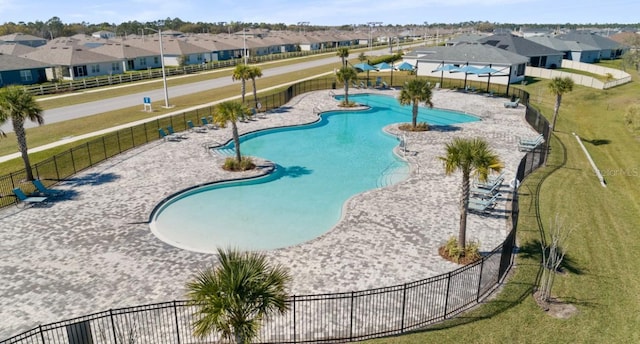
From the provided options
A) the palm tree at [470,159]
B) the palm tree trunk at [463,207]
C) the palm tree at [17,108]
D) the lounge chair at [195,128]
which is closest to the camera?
the palm tree at [470,159]

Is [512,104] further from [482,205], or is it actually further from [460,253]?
[460,253]

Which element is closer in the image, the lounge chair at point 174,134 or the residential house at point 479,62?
the lounge chair at point 174,134

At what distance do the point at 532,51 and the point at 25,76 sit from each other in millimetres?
77438

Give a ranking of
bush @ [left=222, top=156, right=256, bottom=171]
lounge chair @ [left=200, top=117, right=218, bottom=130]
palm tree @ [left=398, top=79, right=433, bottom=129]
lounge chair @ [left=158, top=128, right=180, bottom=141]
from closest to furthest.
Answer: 1. bush @ [left=222, top=156, right=256, bottom=171]
2. lounge chair @ [left=158, top=128, right=180, bottom=141]
3. palm tree @ [left=398, top=79, right=433, bottom=129]
4. lounge chair @ [left=200, top=117, right=218, bottom=130]

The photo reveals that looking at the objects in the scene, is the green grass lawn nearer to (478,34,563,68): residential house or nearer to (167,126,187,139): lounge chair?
(167,126,187,139): lounge chair

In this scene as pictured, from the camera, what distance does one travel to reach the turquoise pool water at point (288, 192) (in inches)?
800

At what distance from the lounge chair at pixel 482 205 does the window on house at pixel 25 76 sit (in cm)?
6735

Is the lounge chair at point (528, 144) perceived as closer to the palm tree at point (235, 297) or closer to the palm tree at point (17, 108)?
the palm tree at point (235, 297)

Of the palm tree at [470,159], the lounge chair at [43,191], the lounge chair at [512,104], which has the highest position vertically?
the palm tree at [470,159]

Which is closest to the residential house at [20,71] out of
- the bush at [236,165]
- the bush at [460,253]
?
the bush at [236,165]

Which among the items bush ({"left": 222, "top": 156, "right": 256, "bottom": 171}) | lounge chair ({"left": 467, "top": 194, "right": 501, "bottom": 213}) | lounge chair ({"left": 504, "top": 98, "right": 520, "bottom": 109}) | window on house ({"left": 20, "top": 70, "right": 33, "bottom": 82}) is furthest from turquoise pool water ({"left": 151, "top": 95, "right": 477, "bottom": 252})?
window on house ({"left": 20, "top": 70, "right": 33, "bottom": 82})

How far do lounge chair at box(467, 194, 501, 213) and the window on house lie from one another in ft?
221

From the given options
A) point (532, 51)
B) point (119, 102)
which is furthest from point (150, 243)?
point (532, 51)

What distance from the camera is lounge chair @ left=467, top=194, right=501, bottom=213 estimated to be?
2061 centimetres
